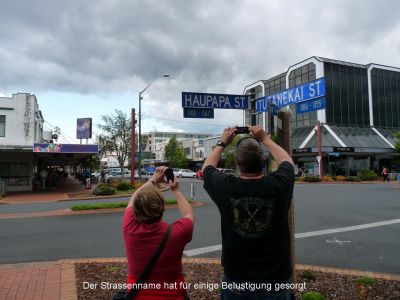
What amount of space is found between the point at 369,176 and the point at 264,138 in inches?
1572

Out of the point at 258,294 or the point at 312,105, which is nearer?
the point at 258,294

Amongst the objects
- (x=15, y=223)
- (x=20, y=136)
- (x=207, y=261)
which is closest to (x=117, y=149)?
(x=20, y=136)

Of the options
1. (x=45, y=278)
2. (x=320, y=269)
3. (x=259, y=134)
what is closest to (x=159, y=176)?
(x=259, y=134)

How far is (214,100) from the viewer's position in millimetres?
6004

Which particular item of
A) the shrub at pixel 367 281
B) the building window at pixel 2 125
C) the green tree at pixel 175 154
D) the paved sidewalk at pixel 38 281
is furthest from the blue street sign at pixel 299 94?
the green tree at pixel 175 154

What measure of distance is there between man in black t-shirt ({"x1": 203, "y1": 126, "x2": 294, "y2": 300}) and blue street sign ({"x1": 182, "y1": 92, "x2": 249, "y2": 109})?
3.36 m

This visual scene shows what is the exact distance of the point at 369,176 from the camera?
39031 mm

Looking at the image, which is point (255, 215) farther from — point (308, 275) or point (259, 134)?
point (308, 275)

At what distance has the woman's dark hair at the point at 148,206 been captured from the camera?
257 centimetres

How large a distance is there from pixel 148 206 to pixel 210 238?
643cm

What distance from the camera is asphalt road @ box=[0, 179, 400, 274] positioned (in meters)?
7.11

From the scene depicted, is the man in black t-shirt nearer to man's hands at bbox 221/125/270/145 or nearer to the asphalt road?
man's hands at bbox 221/125/270/145

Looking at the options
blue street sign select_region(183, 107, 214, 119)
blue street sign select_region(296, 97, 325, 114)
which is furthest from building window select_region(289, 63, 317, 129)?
blue street sign select_region(296, 97, 325, 114)

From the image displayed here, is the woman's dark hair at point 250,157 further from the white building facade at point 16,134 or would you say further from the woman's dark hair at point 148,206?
the white building facade at point 16,134
